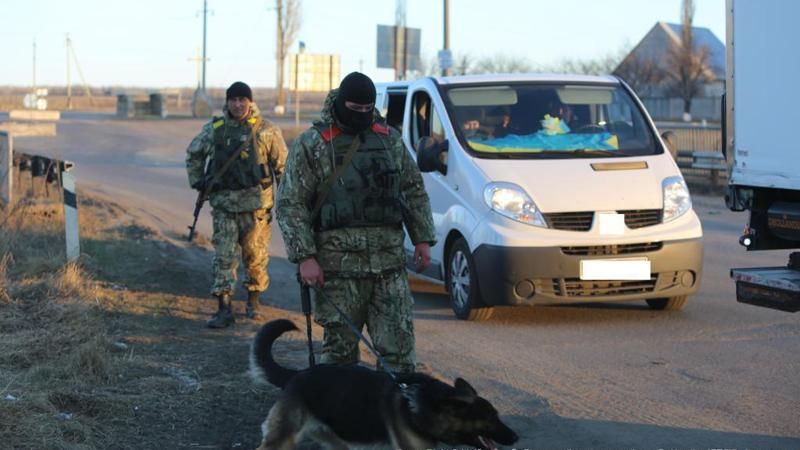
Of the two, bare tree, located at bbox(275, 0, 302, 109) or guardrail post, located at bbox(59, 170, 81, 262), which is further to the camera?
bare tree, located at bbox(275, 0, 302, 109)

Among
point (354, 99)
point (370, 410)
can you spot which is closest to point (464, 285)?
point (354, 99)

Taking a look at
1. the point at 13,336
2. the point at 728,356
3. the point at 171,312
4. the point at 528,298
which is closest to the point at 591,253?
the point at 528,298

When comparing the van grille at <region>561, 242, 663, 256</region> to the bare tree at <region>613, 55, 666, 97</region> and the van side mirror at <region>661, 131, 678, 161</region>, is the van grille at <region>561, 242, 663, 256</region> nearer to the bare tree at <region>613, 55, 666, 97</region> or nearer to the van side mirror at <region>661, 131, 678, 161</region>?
the van side mirror at <region>661, 131, 678, 161</region>

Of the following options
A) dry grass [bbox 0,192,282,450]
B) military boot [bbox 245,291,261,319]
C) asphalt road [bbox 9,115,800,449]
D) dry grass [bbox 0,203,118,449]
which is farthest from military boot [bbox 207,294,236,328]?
asphalt road [bbox 9,115,800,449]

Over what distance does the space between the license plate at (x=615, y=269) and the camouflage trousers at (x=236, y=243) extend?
2.52 metres

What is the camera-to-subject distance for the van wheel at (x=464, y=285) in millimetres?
8453

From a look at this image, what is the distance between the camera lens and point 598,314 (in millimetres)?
8883

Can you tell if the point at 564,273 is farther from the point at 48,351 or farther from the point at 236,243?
the point at 48,351

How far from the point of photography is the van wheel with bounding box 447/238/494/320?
8.45m

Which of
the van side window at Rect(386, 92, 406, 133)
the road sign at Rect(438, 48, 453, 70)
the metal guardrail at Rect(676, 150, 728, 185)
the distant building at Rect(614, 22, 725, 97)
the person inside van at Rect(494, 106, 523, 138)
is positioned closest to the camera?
the person inside van at Rect(494, 106, 523, 138)

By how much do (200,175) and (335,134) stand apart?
11.6 feet

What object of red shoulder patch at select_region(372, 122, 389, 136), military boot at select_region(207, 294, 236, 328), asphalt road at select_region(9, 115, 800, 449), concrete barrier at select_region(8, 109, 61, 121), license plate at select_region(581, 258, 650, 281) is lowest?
asphalt road at select_region(9, 115, 800, 449)

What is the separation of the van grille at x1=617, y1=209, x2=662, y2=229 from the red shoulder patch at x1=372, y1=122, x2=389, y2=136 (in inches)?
139

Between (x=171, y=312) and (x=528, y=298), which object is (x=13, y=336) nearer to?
(x=171, y=312)
